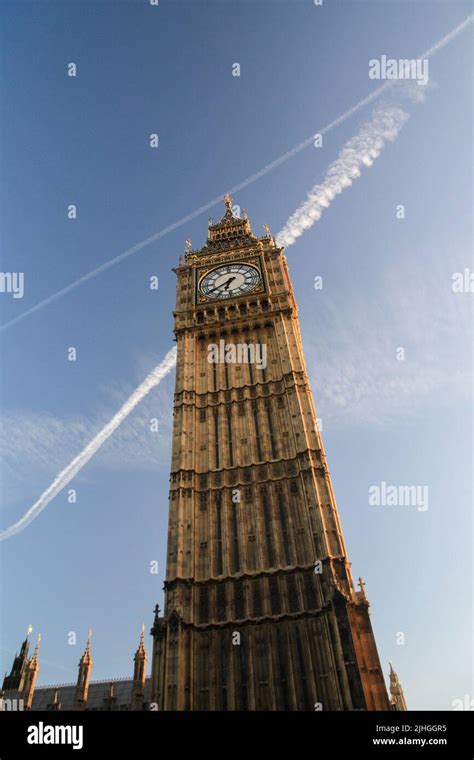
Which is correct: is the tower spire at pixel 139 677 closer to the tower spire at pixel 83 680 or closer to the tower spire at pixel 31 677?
the tower spire at pixel 83 680

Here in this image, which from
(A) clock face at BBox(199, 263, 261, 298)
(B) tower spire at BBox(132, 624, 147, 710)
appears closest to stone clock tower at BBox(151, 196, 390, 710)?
(A) clock face at BBox(199, 263, 261, 298)

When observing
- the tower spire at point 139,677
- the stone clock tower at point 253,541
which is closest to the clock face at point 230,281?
the stone clock tower at point 253,541

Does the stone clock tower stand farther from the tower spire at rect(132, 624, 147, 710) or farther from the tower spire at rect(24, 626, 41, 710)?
the tower spire at rect(24, 626, 41, 710)

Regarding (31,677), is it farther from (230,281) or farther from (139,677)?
(230,281)

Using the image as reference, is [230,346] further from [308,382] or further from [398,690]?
[398,690]

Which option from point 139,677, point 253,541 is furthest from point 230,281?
point 139,677
